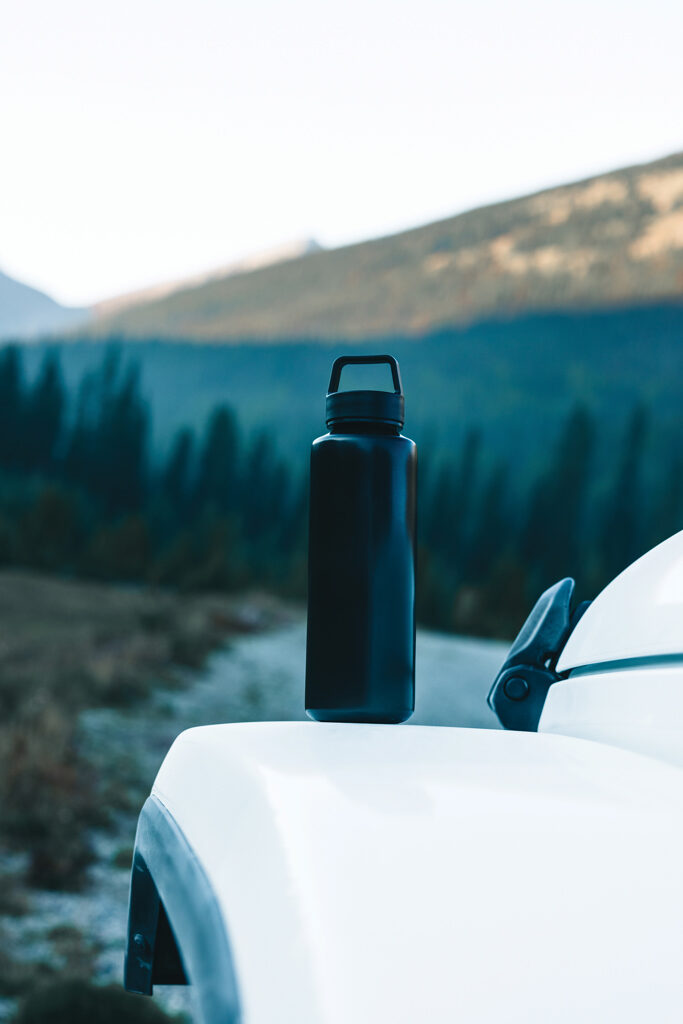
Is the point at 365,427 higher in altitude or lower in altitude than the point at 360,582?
higher

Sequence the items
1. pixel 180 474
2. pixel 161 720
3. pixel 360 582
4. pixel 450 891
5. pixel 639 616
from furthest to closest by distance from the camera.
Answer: pixel 180 474, pixel 161 720, pixel 360 582, pixel 639 616, pixel 450 891

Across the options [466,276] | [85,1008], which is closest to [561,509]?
[466,276]

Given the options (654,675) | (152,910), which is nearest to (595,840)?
(654,675)

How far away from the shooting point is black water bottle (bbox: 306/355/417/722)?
0.93 metres

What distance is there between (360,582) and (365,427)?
0.14m

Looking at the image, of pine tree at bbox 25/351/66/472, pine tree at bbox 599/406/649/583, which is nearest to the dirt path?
pine tree at bbox 599/406/649/583

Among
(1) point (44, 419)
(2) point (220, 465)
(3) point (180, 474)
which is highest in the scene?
(1) point (44, 419)

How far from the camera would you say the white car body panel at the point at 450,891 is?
1.48ft

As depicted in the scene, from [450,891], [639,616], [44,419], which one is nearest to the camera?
[450,891]

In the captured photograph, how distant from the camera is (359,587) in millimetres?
938

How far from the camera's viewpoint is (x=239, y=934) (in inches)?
20.8

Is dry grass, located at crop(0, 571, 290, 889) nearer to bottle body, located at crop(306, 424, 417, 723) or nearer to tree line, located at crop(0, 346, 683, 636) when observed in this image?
tree line, located at crop(0, 346, 683, 636)

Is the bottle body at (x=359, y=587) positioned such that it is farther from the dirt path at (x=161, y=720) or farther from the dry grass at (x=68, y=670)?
the dry grass at (x=68, y=670)

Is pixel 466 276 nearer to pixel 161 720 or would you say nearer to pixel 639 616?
pixel 161 720
